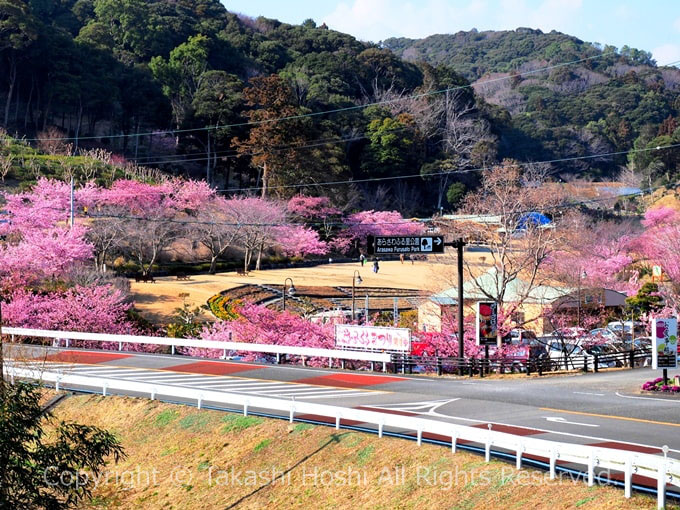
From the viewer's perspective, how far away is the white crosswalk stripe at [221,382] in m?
24.5

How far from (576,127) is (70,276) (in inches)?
4823

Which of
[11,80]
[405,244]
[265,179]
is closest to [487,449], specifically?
[405,244]

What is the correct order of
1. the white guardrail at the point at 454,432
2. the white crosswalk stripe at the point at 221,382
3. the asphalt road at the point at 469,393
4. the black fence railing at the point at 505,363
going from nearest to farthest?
the white guardrail at the point at 454,432 < the asphalt road at the point at 469,393 < the white crosswalk stripe at the point at 221,382 < the black fence railing at the point at 505,363

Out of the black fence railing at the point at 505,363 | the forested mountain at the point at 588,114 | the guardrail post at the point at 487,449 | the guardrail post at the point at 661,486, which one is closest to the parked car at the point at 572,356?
the black fence railing at the point at 505,363

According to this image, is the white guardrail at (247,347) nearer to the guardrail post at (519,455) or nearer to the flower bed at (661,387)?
the flower bed at (661,387)

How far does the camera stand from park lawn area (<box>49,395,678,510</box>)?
14.2 metres

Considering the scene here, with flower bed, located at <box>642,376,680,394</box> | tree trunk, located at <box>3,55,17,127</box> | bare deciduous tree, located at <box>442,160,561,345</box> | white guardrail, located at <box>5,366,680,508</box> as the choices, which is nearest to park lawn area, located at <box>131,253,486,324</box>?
bare deciduous tree, located at <box>442,160,561,345</box>

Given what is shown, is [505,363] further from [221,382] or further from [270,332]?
[270,332]

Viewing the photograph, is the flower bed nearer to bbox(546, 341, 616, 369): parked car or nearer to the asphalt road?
the asphalt road

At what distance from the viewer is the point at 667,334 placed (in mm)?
24734

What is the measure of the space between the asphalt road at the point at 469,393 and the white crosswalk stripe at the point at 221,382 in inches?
1.2

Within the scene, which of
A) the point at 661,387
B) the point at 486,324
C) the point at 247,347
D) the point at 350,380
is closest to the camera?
the point at 661,387

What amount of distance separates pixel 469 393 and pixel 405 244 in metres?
7.27

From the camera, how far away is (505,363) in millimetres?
30938
